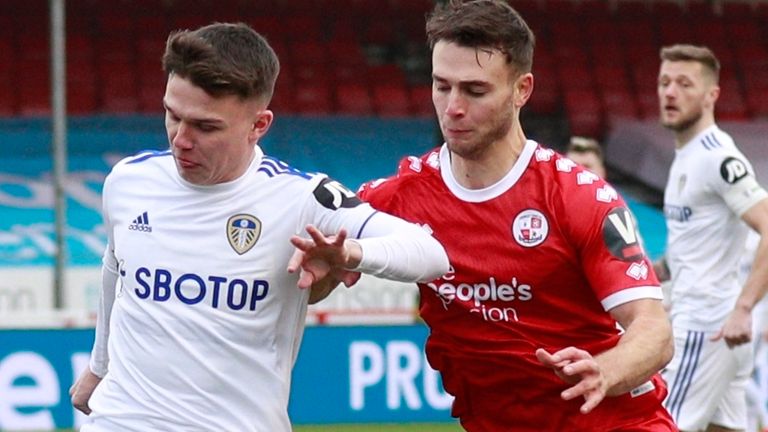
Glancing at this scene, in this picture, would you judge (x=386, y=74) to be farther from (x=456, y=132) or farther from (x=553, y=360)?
(x=553, y=360)

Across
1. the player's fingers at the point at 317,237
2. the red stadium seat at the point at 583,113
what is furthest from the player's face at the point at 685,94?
the red stadium seat at the point at 583,113

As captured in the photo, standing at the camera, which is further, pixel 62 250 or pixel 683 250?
pixel 62 250

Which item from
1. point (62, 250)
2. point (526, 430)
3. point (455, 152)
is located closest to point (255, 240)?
point (455, 152)

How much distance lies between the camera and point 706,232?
26.4ft

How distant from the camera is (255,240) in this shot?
4426 millimetres

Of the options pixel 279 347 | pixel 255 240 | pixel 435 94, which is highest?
pixel 435 94

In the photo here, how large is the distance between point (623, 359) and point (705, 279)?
3.93 m

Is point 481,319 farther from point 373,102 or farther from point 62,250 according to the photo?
point 373,102

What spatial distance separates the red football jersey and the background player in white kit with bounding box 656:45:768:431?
3292 millimetres

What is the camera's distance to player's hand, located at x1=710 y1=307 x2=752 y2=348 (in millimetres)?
7504

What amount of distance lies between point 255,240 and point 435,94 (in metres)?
0.71

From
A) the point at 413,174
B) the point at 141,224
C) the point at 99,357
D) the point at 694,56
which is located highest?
the point at 694,56

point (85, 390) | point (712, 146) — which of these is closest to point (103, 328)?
point (85, 390)

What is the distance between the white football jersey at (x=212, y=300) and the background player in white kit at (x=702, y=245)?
3.93 m
